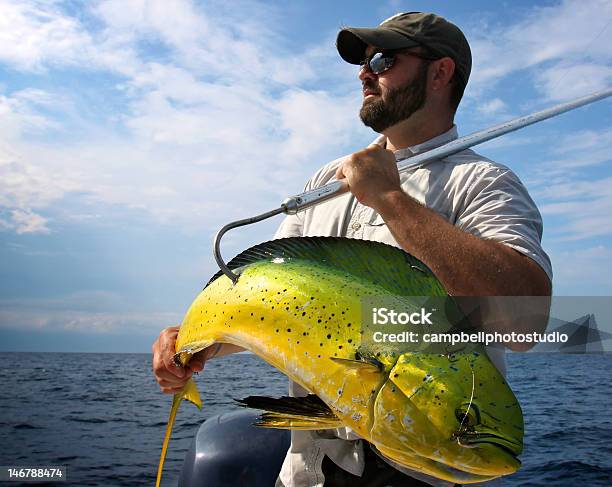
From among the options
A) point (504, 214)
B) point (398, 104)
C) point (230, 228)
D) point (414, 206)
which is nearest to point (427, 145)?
point (398, 104)

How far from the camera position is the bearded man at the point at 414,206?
5.80ft

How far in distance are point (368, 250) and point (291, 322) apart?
0.88ft

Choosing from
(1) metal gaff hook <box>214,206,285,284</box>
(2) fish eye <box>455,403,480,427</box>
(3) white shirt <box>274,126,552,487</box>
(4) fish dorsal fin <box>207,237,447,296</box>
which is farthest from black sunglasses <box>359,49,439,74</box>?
(2) fish eye <box>455,403,480,427</box>

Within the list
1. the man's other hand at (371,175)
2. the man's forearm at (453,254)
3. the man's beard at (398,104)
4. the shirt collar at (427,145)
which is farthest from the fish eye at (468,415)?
the man's beard at (398,104)

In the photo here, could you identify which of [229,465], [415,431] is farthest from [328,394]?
[229,465]

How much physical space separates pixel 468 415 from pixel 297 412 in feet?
1.22

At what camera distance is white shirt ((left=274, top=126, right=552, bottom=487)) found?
80.2 inches

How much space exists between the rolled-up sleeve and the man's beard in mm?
603

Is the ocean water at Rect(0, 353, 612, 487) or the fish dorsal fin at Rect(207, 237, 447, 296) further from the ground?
the fish dorsal fin at Rect(207, 237, 447, 296)

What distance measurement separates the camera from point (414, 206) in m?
1.78

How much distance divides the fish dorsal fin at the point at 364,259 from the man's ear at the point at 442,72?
154 centimetres

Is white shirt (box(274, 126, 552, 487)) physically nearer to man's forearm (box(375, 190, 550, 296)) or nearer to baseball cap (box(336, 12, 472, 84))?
man's forearm (box(375, 190, 550, 296))

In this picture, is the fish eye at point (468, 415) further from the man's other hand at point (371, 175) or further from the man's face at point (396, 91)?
the man's face at point (396, 91)

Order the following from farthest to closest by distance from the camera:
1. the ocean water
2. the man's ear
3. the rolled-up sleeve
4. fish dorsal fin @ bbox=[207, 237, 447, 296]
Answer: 1. the ocean water
2. the man's ear
3. the rolled-up sleeve
4. fish dorsal fin @ bbox=[207, 237, 447, 296]
